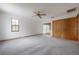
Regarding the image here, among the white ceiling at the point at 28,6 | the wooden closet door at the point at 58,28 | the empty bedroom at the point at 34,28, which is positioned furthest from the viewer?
the wooden closet door at the point at 58,28

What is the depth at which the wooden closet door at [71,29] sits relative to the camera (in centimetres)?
755

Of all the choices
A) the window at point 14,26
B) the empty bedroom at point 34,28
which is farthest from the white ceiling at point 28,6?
the window at point 14,26

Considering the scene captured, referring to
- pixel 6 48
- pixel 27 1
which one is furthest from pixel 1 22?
pixel 27 1

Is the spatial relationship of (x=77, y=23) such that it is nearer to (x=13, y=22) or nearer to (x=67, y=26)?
(x=67, y=26)

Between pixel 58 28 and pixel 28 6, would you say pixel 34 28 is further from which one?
pixel 28 6

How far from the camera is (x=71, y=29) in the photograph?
7.90 meters

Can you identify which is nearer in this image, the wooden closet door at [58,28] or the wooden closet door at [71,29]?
the wooden closet door at [71,29]

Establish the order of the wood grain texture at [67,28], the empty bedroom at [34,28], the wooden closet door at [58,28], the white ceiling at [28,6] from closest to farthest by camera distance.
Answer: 1. the white ceiling at [28,6]
2. the empty bedroom at [34,28]
3. the wood grain texture at [67,28]
4. the wooden closet door at [58,28]

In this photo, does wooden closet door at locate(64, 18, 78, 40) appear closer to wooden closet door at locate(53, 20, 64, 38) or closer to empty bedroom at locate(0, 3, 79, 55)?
empty bedroom at locate(0, 3, 79, 55)

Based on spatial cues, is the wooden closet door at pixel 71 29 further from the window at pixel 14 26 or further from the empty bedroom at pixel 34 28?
the window at pixel 14 26

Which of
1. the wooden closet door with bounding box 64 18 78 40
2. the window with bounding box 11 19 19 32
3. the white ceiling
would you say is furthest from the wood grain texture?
the window with bounding box 11 19 19 32

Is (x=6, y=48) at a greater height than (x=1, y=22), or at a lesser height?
lesser
